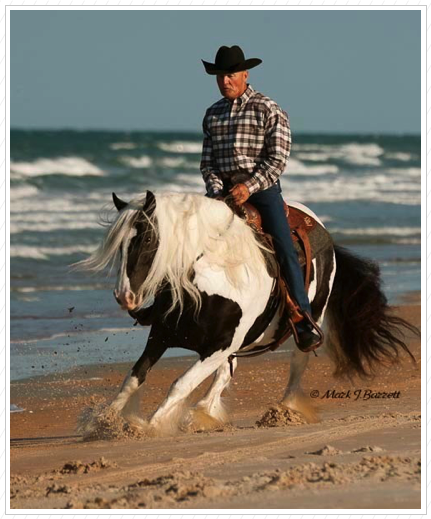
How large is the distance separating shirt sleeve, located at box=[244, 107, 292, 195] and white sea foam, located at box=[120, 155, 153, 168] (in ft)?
104

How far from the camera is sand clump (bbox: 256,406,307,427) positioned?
7.58 m

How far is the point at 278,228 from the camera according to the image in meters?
7.23

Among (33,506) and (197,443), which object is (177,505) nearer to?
(33,506)

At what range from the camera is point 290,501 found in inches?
194

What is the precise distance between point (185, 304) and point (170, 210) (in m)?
0.58

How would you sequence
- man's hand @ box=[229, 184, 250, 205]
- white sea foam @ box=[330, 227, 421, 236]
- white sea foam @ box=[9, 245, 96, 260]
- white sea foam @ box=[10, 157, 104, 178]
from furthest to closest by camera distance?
white sea foam @ box=[10, 157, 104, 178] → white sea foam @ box=[330, 227, 421, 236] → white sea foam @ box=[9, 245, 96, 260] → man's hand @ box=[229, 184, 250, 205]

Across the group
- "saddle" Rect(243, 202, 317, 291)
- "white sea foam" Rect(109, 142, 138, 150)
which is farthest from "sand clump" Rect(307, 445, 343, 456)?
"white sea foam" Rect(109, 142, 138, 150)

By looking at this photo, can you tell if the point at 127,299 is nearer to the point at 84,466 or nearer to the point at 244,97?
the point at 84,466

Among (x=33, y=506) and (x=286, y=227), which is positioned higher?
(x=286, y=227)

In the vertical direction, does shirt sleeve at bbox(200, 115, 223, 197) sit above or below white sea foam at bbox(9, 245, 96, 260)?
above

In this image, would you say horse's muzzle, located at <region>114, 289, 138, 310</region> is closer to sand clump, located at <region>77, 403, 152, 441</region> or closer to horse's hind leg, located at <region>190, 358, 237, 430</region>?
sand clump, located at <region>77, 403, 152, 441</region>

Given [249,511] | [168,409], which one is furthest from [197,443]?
[249,511]

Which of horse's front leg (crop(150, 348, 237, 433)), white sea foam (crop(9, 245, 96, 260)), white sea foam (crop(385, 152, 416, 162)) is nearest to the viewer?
horse's front leg (crop(150, 348, 237, 433))

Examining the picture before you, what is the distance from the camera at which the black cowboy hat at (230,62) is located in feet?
23.2
